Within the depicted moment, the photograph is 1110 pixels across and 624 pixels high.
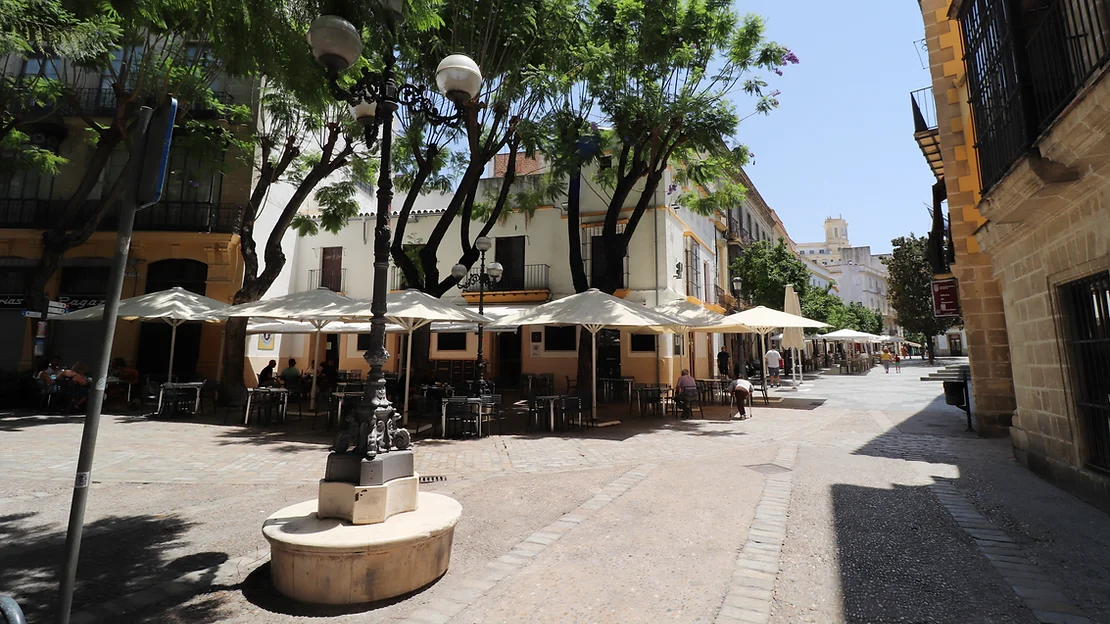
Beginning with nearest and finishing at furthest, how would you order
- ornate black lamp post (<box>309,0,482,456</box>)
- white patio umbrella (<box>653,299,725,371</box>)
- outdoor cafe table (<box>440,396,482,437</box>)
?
ornate black lamp post (<box>309,0,482,456</box>)
outdoor cafe table (<box>440,396,482,437</box>)
white patio umbrella (<box>653,299,725,371</box>)

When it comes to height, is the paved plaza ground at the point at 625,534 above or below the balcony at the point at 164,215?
below

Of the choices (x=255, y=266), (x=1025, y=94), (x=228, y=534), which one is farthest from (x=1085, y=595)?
(x=255, y=266)

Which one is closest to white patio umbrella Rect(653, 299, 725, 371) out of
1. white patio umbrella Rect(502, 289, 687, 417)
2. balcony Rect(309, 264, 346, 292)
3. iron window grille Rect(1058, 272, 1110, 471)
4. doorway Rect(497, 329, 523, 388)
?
white patio umbrella Rect(502, 289, 687, 417)

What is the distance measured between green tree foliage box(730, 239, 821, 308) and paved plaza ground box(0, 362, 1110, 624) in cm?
1569

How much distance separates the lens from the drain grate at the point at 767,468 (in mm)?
6604

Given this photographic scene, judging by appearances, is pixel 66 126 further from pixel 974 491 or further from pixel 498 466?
pixel 974 491

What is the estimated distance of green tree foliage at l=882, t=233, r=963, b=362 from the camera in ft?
126

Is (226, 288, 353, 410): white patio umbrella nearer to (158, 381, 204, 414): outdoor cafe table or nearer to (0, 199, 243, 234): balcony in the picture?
(158, 381, 204, 414): outdoor cafe table

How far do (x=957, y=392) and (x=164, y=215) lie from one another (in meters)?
22.0

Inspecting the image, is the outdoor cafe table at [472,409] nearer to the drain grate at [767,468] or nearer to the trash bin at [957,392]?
the drain grate at [767,468]

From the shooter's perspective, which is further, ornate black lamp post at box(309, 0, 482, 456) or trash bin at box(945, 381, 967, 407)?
trash bin at box(945, 381, 967, 407)

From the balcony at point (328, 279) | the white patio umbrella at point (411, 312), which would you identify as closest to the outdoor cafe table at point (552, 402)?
the white patio umbrella at point (411, 312)

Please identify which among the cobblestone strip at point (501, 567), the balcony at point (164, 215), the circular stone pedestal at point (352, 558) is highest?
the balcony at point (164, 215)

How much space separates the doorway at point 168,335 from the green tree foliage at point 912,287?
4461 cm
